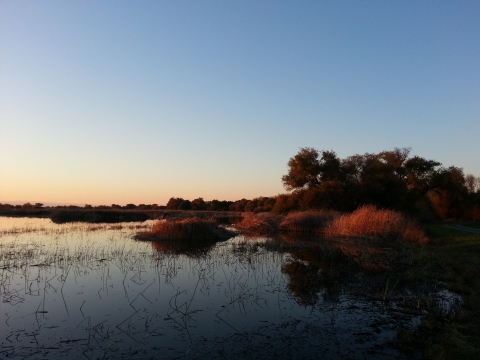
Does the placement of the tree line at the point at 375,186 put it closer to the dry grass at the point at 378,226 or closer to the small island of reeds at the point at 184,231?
the dry grass at the point at 378,226

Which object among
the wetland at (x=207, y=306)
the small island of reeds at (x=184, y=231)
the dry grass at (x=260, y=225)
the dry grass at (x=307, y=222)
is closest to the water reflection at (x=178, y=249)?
the wetland at (x=207, y=306)

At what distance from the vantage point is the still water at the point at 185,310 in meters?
6.39

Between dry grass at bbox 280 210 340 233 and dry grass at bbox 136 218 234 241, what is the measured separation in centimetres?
1020

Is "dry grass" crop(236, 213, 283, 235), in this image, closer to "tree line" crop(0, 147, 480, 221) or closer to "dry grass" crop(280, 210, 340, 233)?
"dry grass" crop(280, 210, 340, 233)

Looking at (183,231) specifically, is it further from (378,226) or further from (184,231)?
(378,226)

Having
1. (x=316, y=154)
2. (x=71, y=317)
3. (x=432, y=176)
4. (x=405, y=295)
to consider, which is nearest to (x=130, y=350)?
(x=71, y=317)

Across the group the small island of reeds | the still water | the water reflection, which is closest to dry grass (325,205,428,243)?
the small island of reeds

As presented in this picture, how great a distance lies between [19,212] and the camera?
170 feet

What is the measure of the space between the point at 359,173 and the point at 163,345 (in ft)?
131

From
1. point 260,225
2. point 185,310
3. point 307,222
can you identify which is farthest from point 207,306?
point 307,222

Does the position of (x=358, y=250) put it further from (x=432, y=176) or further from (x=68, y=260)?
(x=432, y=176)

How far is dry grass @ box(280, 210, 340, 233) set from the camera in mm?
31806

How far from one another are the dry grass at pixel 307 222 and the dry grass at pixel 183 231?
401 inches

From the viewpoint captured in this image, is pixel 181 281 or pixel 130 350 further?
pixel 181 281
